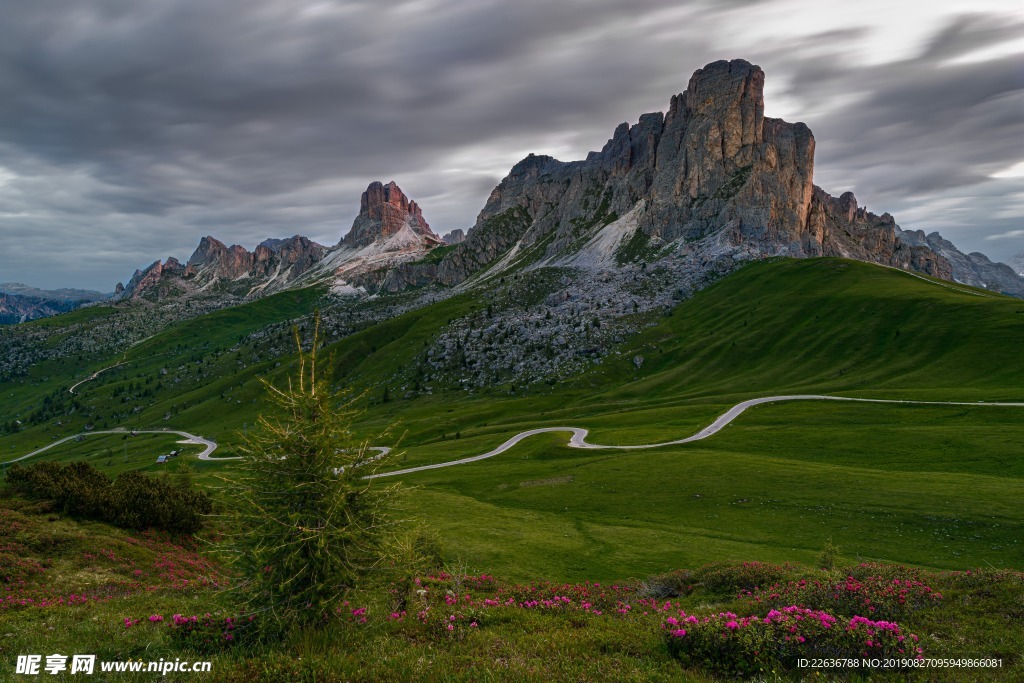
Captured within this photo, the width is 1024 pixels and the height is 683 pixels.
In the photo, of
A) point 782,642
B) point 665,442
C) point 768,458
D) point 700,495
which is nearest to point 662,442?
point 665,442

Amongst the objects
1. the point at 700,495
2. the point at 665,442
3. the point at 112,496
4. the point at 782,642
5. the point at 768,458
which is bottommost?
the point at 700,495

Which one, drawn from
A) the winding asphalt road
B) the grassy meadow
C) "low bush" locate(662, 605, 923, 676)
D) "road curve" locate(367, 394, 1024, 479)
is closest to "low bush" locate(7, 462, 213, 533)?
the grassy meadow

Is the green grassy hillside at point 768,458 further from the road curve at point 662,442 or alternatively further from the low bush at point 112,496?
the low bush at point 112,496

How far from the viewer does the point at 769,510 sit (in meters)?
53.3

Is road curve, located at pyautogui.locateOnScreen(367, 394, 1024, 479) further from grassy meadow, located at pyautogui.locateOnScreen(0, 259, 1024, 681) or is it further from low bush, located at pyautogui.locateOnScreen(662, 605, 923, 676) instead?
low bush, located at pyautogui.locateOnScreen(662, 605, 923, 676)

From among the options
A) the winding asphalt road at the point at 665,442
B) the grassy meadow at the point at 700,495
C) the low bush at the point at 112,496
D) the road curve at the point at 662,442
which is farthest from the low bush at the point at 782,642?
the road curve at the point at 662,442

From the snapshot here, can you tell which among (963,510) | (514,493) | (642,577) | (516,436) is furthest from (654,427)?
(642,577)

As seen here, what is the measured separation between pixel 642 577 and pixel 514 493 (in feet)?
108

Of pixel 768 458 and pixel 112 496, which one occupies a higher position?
pixel 112 496

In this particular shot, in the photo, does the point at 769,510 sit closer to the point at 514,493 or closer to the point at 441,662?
the point at 514,493

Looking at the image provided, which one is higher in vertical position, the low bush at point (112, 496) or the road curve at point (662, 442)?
the low bush at point (112, 496)

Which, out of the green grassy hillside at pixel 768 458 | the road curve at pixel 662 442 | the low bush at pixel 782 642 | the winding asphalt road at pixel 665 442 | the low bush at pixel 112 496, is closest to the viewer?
the low bush at pixel 782 642

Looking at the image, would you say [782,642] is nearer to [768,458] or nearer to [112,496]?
[112,496]

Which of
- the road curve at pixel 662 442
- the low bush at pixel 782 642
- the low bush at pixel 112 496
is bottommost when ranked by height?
the road curve at pixel 662 442
